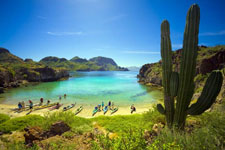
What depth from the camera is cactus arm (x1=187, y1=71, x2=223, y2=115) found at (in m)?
5.48

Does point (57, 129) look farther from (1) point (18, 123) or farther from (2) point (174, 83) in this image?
(2) point (174, 83)

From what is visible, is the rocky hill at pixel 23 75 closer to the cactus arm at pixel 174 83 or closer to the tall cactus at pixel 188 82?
the tall cactus at pixel 188 82

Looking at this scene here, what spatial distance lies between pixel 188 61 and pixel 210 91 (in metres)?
2.01

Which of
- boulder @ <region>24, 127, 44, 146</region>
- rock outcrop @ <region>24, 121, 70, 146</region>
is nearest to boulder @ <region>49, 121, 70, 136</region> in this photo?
rock outcrop @ <region>24, 121, 70, 146</region>

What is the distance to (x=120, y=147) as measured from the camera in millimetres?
3623

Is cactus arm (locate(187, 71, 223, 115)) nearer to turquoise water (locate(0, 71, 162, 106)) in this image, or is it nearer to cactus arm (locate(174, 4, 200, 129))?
cactus arm (locate(174, 4, 200, 129))

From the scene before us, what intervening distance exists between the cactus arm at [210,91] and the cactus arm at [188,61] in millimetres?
636

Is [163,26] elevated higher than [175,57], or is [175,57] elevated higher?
[175,57]

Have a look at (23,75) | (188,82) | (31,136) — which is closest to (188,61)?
(188,82)

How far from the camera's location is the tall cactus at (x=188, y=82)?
570 cm

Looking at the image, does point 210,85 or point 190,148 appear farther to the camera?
point 210,85

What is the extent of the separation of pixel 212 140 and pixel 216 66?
34.1m

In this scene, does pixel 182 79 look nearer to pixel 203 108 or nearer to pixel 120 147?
pixel 203 108

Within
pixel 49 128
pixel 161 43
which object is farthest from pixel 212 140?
pixel 49 128
